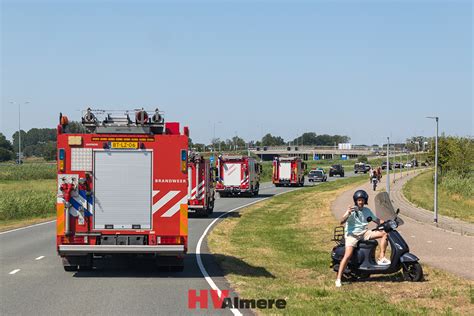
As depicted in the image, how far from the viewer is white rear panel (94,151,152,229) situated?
14.4m

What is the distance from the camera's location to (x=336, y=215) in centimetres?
3178

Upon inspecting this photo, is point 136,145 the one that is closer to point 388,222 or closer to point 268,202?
point 388,222

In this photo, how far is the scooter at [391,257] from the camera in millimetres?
12906

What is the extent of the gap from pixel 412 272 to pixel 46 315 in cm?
656

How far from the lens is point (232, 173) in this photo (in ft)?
162

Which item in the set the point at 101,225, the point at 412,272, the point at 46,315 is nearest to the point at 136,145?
the point at 101,225

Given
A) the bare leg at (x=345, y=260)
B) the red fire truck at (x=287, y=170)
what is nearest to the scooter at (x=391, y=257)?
the bare leg at (x=345, y=260)

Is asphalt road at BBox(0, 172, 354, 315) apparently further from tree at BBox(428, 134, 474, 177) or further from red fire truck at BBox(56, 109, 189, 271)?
tree at BBox(428, 134, 474, 177)

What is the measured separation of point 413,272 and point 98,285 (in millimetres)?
5755

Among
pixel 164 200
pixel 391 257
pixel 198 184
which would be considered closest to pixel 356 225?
pixel 391 257

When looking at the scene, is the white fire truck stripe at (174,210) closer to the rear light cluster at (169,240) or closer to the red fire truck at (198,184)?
the rear light cluster at (169,240)

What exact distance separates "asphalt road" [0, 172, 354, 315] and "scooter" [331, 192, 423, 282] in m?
2.42
